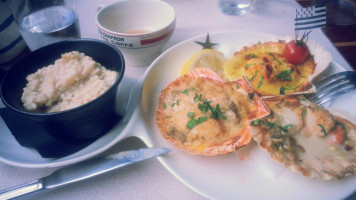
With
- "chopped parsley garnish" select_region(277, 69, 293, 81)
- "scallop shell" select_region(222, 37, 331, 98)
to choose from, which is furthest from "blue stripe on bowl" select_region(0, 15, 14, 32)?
"chopped parsley garnish" select_region(277, 69, 293, 81)

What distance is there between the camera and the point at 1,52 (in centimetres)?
157

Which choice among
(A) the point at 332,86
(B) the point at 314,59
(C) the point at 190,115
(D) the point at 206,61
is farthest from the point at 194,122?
(B) the point at 314,59

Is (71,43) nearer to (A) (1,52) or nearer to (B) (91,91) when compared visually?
(B) (91,91)

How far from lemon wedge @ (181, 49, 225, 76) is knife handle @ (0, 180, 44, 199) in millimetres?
882

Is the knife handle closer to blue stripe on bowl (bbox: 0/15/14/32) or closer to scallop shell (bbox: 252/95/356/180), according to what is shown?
scallop shell (bbox: 252/95/356/180)

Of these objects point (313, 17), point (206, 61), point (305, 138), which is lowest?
point (305, 138)

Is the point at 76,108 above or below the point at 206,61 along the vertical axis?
above

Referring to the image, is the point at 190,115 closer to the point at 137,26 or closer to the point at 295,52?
the point at 295,52

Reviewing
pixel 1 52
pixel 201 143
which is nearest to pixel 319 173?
pixel 201 143

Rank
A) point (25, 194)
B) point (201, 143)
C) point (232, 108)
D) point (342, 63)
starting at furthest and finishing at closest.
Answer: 1. point (342, 63)
2. point (232, 108)
3. point (201, 143)
4. point (25, 194)

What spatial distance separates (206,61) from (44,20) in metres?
1.04

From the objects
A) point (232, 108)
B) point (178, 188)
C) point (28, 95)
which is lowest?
point (178, 188)

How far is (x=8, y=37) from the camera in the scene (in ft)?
5.15

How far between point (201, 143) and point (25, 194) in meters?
0.70
